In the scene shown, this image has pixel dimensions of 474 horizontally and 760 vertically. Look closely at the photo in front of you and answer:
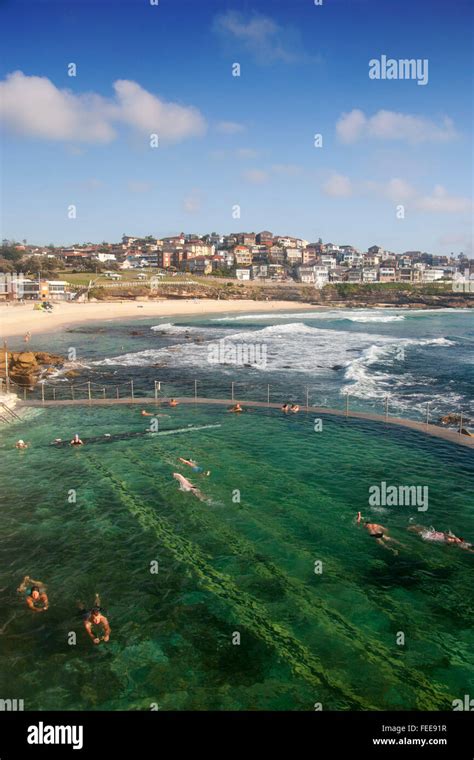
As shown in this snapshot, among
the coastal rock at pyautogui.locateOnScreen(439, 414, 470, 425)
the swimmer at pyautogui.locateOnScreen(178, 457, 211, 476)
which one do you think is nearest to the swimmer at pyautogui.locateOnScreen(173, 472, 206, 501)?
the swimmer at pyautogui.locateOnScreen(178, 457, 211, 476)

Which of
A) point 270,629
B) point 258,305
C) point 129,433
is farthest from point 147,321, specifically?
point 270,629

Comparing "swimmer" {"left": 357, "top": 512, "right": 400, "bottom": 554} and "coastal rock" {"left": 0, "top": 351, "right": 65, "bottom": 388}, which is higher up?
"coastal rock" {"left": 0, "top": 351, "right": 65, "bottom": 388}

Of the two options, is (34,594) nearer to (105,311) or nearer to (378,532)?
(378,532)

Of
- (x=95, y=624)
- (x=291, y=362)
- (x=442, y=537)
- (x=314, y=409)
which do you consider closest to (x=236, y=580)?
(x=95, y=624)

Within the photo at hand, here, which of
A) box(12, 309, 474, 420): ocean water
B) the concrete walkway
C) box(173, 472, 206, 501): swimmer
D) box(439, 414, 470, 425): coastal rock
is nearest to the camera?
box(173, 472, 206, 501): swimmer

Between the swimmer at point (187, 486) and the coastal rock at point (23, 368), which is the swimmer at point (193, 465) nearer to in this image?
the swimmer at point (187, 486)

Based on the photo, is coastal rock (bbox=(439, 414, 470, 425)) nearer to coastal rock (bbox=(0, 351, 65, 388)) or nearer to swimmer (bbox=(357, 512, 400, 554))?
swimmer (bbox=(357, 512, 400, 554))

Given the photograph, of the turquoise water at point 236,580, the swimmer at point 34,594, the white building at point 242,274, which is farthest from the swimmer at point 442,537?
the white building at point 242,274
